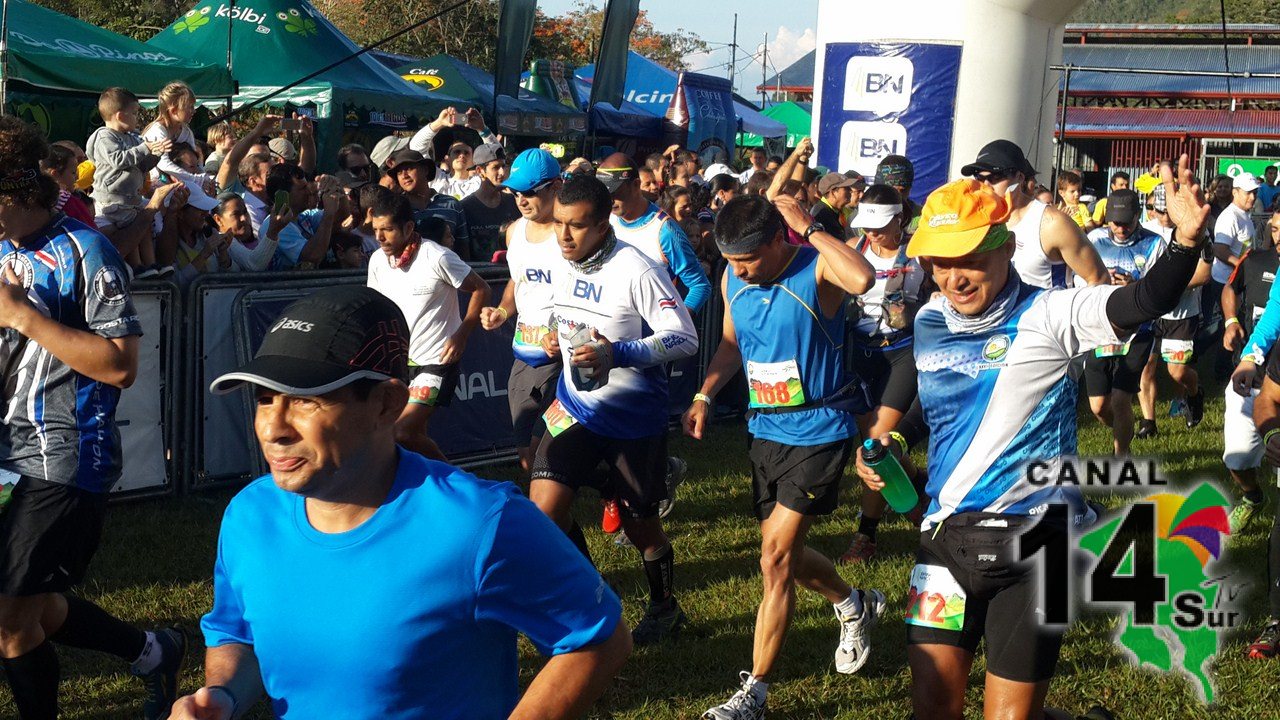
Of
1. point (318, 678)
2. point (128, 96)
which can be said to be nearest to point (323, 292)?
point (318, 678)

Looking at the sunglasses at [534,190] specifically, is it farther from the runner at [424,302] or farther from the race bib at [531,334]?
the race bib at [531,334]

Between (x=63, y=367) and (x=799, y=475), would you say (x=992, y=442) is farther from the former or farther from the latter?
(x=63, y=367)

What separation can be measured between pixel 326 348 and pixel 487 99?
62.1ft

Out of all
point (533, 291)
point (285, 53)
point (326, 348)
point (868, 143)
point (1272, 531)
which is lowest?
point (1272, 531)

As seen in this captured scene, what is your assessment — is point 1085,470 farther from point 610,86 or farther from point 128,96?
point 610,86

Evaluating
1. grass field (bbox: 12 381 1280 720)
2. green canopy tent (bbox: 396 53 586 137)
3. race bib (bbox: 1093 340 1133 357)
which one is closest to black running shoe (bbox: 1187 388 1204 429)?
grass field (bbox: 12 381 1280 720)

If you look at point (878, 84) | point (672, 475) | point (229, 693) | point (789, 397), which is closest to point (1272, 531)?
point (789, 397)

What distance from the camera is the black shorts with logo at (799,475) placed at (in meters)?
5.41

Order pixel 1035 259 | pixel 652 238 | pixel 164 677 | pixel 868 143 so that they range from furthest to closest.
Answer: pixel 868 143 → pixel 652 238 → pixel 1035 259 → pixel 164 677

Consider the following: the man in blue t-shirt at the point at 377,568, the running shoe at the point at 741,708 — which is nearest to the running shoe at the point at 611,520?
the running shoe at the point at 741,708

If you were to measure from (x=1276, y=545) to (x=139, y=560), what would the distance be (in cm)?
564

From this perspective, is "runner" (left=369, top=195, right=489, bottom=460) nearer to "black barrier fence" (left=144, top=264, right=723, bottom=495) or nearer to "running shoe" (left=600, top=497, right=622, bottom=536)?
"running shoe" (left=600, top=497, right=622, bottom=536)

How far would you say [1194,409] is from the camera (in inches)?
466

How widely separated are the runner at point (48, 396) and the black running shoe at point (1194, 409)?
392 inches
